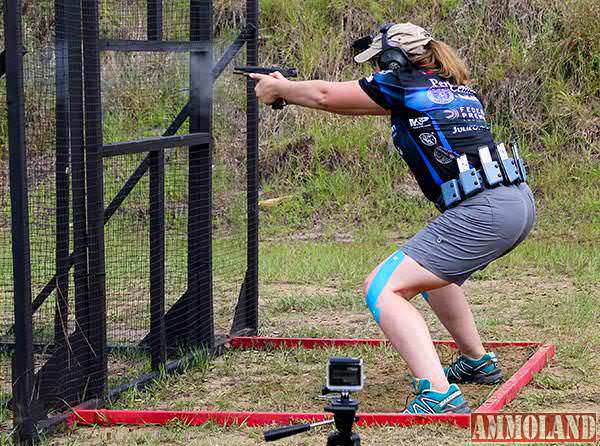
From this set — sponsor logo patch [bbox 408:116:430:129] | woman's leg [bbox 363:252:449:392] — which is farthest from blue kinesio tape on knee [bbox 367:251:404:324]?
sponsor logo patch [bbox 408:116:430:129]

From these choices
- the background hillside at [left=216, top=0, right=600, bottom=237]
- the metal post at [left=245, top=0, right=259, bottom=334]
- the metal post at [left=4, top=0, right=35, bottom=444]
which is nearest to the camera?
the metal post at [left=4, top=0, right=35, bottom=444]

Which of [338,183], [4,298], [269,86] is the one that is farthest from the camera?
[338,183]

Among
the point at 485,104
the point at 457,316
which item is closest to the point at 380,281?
the point at 457,316

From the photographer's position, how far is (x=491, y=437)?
4.89 meters

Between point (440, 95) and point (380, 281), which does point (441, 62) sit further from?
point (380, 281)

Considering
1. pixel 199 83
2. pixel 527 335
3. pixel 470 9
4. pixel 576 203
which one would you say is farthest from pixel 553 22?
pixel 199 83

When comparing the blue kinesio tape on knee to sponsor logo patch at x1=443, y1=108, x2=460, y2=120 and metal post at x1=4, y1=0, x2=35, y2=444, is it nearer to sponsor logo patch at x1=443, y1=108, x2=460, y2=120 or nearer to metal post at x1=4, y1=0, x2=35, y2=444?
sponsor logo patch at x1=443, y1=108, x2=460, y2=120

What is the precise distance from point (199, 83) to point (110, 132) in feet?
4.87

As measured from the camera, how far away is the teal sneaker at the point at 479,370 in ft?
19.6

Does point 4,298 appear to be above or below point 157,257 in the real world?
below

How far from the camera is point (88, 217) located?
17.8ft

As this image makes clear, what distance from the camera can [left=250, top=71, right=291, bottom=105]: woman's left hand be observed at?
5.65m

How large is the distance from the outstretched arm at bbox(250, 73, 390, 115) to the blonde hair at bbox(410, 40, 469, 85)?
299 mm

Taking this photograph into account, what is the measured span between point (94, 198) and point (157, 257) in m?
0.84
